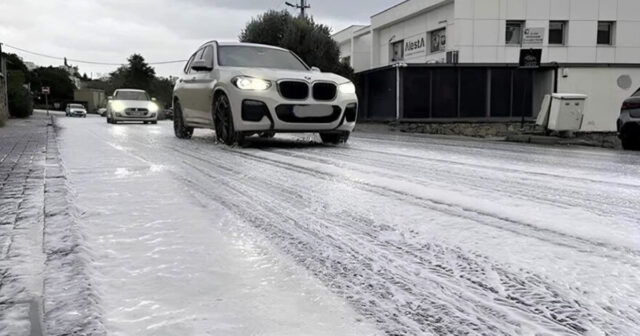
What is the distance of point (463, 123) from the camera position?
67.3ft

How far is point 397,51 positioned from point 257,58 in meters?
25.9

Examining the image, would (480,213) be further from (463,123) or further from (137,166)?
(463,123)

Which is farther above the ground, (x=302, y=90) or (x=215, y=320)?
(x=302, y=90)

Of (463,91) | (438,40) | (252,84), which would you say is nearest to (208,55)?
(252,84)

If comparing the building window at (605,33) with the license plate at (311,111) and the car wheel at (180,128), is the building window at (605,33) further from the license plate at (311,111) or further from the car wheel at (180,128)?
the license plate at (311,111)

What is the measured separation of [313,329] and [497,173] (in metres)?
3.93

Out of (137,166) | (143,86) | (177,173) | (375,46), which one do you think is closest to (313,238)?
(177,173)

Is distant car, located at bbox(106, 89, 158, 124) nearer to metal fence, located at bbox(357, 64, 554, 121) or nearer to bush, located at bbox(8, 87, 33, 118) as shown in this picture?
metal fence, located at bbox(357, 64, 554, 121)

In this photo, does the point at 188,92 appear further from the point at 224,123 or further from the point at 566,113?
the point at 566,113

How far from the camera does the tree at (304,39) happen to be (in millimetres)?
27578

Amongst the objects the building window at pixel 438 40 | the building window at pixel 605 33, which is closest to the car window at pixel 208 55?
the building window at pixel 438 40

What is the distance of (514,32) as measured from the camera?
27359 millimetres

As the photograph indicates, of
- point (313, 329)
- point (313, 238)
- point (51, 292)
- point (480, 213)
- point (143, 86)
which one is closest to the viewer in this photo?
point (313, 329)

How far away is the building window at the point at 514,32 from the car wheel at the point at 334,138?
21425 mm
